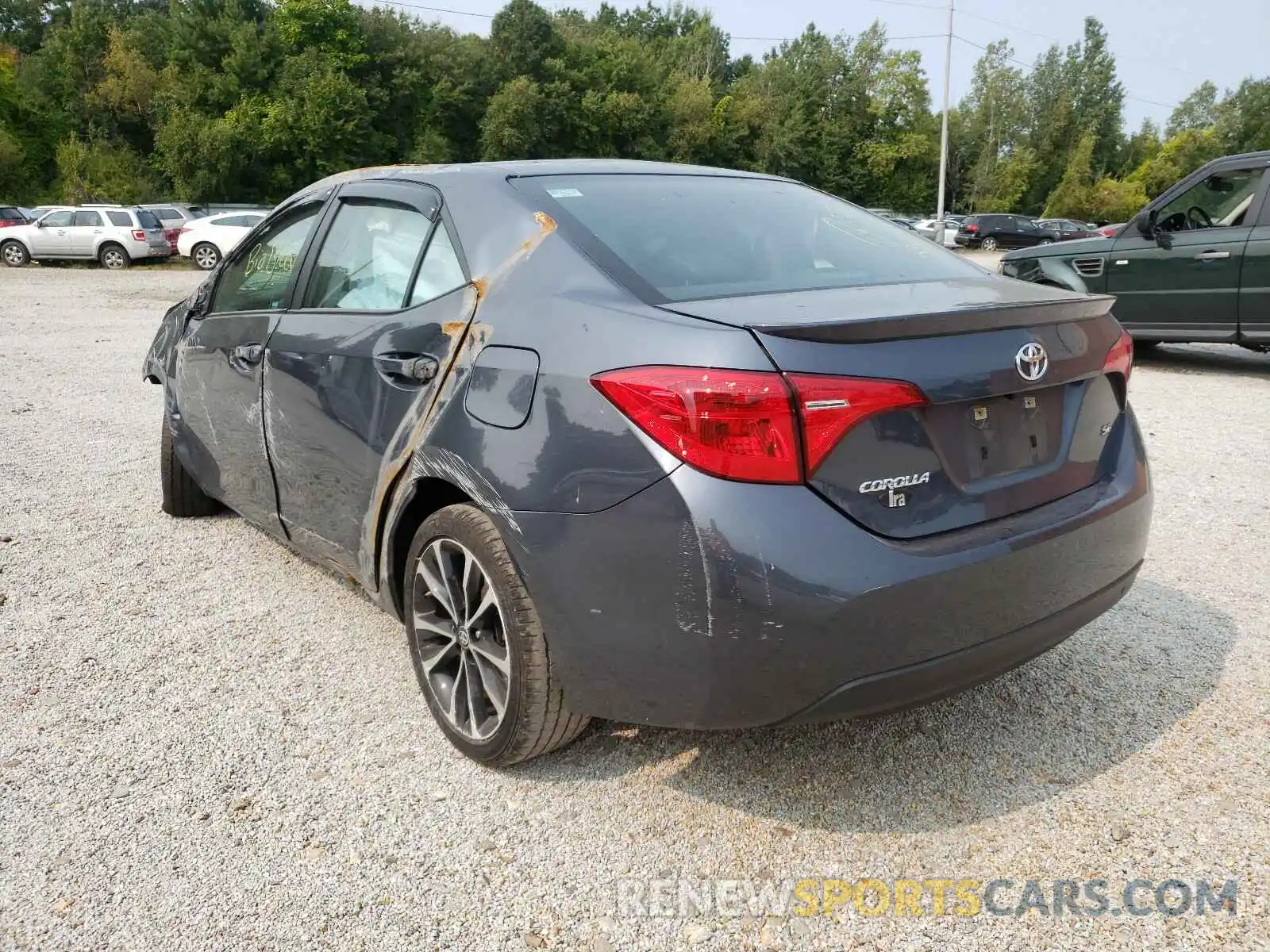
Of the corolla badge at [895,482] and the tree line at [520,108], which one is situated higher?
the tree line at [520,108]

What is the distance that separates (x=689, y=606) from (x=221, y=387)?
8.48 feet

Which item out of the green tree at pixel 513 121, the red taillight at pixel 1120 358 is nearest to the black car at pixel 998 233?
the green tree at pixel 513 121

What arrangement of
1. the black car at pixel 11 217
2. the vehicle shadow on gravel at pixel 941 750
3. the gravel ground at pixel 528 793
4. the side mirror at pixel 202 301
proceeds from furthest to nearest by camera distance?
the black car at pixel 11 217 < the side mirror at pixel 202 301 < the vehicle shadow on gravel at pixel 941 750 < the gravel ground at pixel 528 793

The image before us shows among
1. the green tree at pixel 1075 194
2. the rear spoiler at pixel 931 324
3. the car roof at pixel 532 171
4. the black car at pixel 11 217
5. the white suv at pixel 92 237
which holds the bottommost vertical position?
the rear spoiler at pixel 931 324

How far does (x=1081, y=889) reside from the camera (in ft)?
7.22

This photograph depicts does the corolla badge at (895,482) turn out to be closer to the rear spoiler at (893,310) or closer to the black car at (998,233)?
the rear spoiler at (893,310)

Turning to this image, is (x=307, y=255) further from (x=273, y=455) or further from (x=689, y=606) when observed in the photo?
(x=689, y=606)

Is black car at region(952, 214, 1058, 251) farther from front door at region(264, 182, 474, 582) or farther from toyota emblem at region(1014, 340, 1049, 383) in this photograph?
toyota emblem at region(1014, 340, 1049, 383)

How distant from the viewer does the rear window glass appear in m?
2.54

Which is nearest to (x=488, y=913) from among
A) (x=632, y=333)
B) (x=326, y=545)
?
(x=632, y=333)

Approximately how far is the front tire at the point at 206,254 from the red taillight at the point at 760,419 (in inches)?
1025

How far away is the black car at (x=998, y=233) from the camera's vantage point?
39781mm

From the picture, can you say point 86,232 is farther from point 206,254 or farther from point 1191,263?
point 1191,263

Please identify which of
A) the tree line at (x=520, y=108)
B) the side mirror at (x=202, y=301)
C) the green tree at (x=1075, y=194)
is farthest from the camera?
the green tree at (x=1075, y=194)
